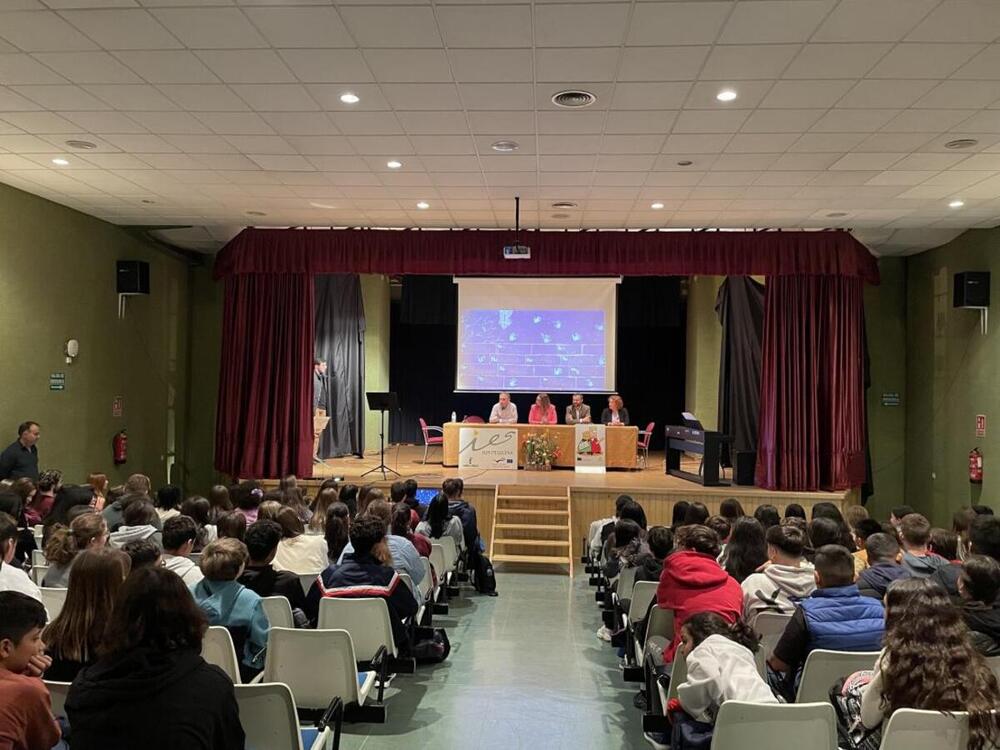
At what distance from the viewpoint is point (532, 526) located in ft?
28.2

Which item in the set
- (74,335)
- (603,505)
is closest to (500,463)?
(603,505)

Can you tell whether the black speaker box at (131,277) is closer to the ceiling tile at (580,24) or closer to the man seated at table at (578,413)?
the man seated at table at (578,413)

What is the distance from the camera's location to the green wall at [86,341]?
25.1ft

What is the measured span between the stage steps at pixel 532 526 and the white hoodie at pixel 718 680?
17.9ft

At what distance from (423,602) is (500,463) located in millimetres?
6414

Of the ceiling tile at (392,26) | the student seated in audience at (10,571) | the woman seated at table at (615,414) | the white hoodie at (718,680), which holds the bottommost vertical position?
the white hoodie at (718,680)

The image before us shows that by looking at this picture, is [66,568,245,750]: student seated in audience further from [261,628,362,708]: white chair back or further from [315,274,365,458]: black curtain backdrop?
[315,274,365,458]: black curtain backdrop

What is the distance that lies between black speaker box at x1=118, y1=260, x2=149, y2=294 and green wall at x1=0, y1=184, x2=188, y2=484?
12cm

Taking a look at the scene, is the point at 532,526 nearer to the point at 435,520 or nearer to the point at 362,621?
the point at 435,520

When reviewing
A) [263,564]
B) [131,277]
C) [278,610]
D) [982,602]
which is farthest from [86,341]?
[982,602]

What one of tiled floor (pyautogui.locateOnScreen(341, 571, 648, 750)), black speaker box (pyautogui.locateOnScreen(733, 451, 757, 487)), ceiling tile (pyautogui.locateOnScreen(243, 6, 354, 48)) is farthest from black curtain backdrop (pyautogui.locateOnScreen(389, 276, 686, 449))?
ceiling tile (pyautogui.locateOnScreen(243, 6, 354, 48))

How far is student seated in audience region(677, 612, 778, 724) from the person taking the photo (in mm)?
2328

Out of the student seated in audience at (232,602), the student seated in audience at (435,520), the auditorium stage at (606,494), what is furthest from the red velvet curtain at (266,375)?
the student seated in audience at (232,602)

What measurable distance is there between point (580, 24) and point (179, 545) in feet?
11.0
